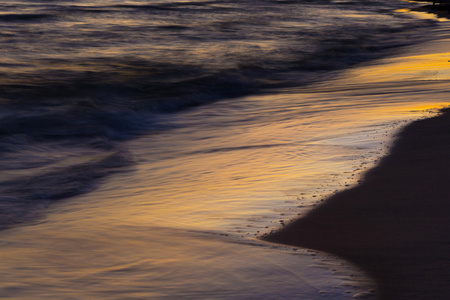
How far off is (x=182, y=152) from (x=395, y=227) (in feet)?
9.10

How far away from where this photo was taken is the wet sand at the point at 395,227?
2.79 meters

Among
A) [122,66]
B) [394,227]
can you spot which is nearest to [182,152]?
[394,227]

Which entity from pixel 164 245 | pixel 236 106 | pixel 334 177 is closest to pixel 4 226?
pixel 164 245

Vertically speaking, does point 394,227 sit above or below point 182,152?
above

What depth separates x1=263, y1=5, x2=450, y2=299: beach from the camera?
9.17ft

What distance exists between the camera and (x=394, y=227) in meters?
3.36

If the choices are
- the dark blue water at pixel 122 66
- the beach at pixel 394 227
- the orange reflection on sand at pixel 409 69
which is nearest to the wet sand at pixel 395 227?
the beach at pixel 394 227

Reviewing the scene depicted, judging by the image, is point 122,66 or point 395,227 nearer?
point 395,227

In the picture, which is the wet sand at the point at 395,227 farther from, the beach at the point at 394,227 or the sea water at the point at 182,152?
the sea water at the point at 182,152

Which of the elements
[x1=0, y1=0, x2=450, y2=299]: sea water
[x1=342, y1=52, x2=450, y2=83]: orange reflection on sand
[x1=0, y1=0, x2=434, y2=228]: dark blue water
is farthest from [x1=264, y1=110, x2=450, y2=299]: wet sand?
[x1=342, y1=52, x2=450, y2=83]: orange reflection on sand

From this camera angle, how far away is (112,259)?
10.4 ft

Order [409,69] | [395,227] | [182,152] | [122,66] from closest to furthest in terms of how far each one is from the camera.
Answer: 1. [395,227]
2. [182,152]
3. [409,69]
4. [122,66]

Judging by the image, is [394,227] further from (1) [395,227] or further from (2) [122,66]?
(2) [122,66]

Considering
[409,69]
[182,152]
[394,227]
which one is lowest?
[182,152]
